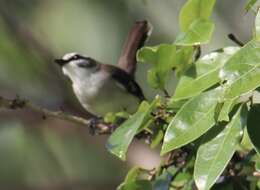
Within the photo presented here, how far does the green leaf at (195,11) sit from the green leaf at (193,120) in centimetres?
18

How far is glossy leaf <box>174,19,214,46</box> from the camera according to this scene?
39.2 inches

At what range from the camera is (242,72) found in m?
0.84

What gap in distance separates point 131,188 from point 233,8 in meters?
1.92

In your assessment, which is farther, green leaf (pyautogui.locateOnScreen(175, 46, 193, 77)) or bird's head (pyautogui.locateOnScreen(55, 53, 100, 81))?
bird's head (pyautogui.locateOnScreen(55, 53, 100, 81))

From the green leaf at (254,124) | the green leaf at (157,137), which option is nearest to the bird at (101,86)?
the green leaf at (157,137)

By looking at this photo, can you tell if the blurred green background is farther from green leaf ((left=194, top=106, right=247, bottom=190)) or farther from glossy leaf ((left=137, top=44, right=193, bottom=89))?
green leaf ((left=194, top=106, right=247, bottom=190))

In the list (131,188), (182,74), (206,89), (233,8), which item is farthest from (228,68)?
(233,8)

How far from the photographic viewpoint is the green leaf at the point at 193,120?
35.8 inches

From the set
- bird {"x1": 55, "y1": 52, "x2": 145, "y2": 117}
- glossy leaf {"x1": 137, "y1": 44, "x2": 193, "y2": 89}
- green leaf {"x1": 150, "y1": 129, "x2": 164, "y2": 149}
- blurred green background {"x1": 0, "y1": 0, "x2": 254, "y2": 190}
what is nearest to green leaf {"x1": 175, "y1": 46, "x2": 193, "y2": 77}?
glossy leaf {"x1": 137, "y1": 44, "x2": 193, "y2": 89}

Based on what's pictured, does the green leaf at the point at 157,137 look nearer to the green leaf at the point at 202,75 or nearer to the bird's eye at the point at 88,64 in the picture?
the green leaf at the point at 202,75

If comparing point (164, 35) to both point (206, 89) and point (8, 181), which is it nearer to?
point (8, 181)

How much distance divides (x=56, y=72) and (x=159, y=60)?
80.6 inches

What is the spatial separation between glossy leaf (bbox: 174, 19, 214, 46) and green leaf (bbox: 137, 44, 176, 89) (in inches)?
2.6

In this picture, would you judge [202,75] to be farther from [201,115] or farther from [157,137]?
[157,137]
